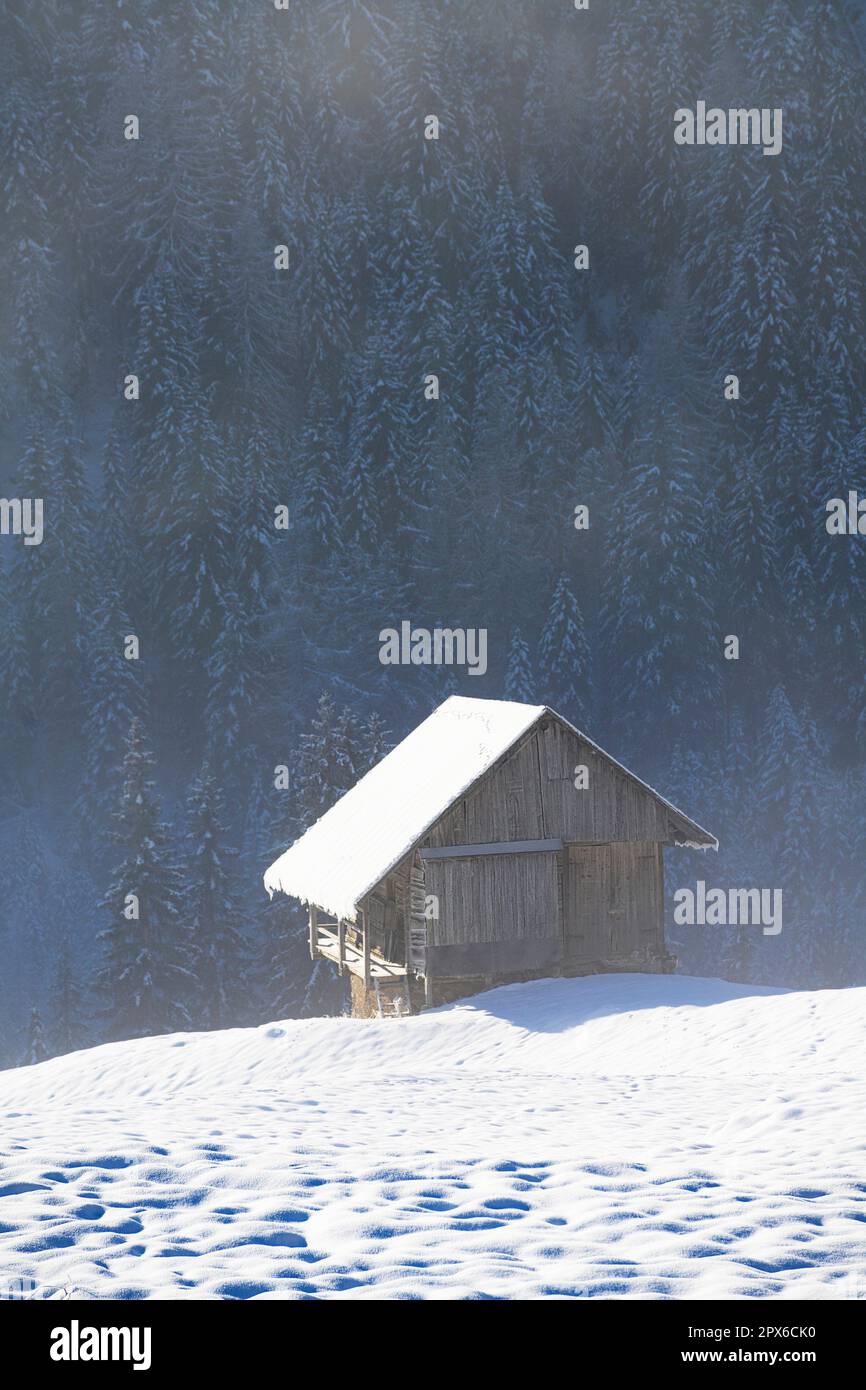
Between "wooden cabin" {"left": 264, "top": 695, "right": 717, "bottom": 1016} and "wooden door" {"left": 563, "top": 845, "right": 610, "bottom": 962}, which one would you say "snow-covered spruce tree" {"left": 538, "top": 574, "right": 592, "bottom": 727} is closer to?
"wooden cabin" {"left": 264, "top": 695, "right": 717, "bottom": 1016}

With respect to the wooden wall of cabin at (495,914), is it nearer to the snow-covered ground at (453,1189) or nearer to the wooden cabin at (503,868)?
the wooden cabin at (503,868)

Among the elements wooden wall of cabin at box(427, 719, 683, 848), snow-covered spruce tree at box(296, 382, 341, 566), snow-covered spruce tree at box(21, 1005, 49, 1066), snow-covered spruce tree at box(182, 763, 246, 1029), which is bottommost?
snow-covered spruce tree at box(21, 1005, 49, 1066)

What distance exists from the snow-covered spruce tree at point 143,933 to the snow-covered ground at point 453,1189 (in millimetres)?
26369

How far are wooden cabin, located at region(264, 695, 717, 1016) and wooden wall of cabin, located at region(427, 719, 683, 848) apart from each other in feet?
0.09

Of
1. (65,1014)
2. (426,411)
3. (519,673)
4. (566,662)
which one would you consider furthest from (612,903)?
(426,411)

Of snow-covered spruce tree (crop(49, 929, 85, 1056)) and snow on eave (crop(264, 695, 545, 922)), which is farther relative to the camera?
snow-covered spruce tree (crop(49, 929, 85, 1056))

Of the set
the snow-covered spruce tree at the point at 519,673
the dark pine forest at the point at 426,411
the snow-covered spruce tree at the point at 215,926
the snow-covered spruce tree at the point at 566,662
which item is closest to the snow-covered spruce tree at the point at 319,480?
the dark pine forest at the point at 426,411

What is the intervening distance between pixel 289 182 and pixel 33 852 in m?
45.5

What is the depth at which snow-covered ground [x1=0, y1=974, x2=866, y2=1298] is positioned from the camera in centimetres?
692

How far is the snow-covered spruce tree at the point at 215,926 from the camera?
144 feet

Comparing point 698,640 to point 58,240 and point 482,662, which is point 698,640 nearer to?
point 482,662

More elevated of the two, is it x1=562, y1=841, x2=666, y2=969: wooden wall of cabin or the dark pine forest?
the dark pine forest

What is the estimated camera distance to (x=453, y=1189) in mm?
8711

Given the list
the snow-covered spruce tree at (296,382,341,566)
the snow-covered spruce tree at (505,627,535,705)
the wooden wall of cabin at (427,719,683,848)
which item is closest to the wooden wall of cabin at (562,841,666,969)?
the wooden wall of cabin at (427,719,683,848)
